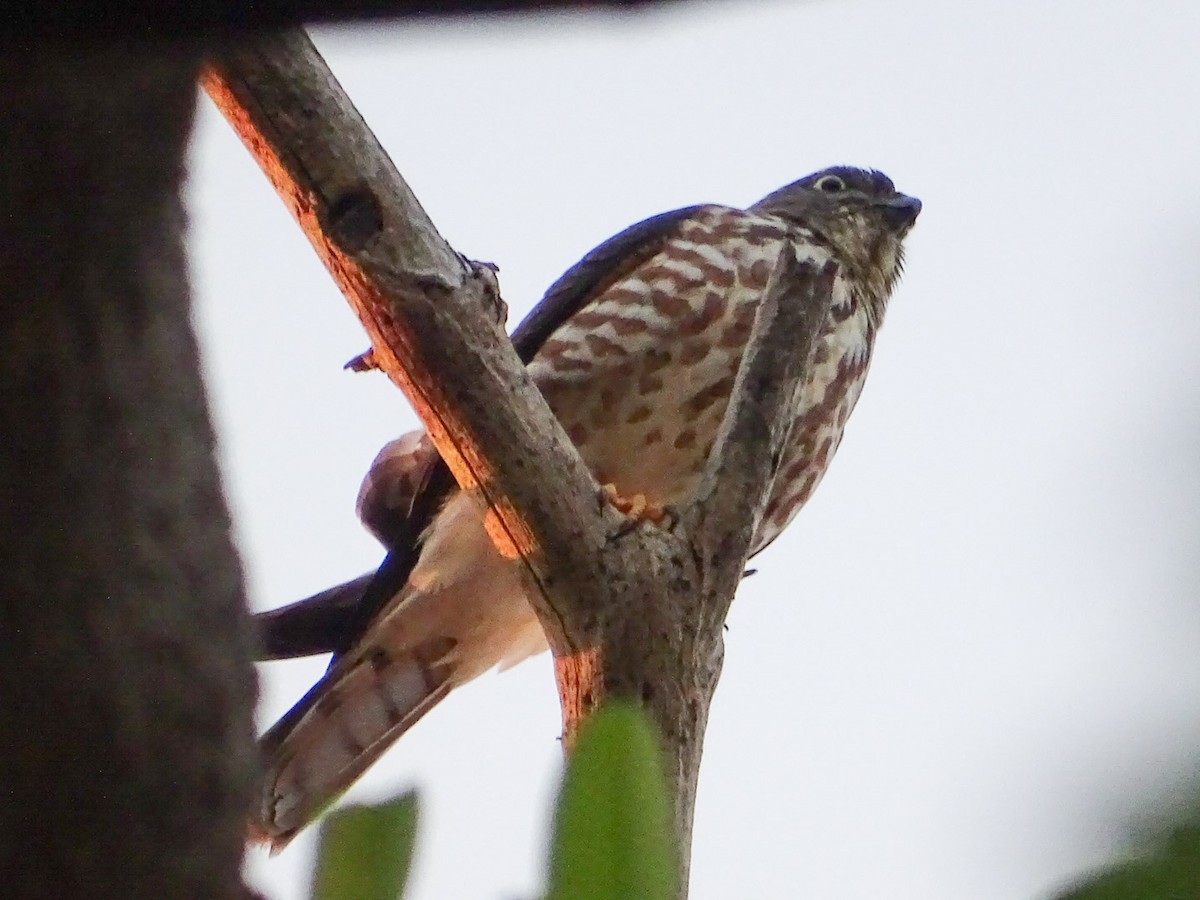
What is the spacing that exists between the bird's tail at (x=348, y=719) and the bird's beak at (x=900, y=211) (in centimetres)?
237

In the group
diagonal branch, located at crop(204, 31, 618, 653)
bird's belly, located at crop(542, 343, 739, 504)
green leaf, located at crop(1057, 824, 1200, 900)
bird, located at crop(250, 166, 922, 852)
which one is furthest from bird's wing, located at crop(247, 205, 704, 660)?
green leaf, located at crop(1057, 824, 1200, 900)

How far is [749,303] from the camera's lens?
4.20m

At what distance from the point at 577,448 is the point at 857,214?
1.81 m

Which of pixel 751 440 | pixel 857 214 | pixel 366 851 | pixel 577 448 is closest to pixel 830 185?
pixel 857 214

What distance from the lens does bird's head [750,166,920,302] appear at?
507 cm

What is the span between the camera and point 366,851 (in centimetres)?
104

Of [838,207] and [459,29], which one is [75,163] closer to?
[459,29]

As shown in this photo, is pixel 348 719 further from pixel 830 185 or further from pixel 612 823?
pixel 612 823

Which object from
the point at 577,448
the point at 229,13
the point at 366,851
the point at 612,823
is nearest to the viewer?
the point at 229,13

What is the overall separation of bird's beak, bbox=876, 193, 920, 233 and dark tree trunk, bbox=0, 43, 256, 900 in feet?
14.6

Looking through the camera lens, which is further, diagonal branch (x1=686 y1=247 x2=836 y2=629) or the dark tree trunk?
diagonal branch (x1=686 y1=247 x2=836 y2=629)

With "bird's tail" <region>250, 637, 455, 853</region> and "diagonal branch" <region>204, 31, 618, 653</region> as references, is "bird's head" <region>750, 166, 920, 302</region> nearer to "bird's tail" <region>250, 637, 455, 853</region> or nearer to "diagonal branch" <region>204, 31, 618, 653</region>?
"bird's tail" <region>250, 637, 455, 853</region>

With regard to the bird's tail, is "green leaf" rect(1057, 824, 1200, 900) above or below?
below

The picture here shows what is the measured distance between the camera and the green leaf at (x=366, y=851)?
101cm
